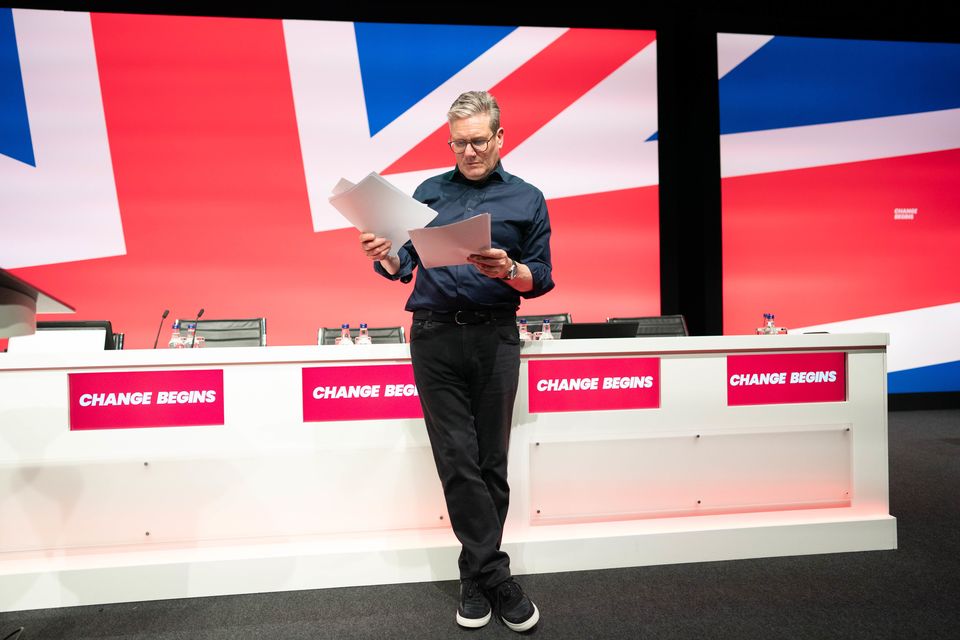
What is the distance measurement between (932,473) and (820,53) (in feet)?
13.0

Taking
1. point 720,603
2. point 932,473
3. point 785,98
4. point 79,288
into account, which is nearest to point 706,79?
point 785,98

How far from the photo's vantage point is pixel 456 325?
172cm

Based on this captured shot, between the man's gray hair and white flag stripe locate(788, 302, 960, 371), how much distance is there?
5132mm

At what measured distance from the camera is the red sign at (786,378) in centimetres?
223

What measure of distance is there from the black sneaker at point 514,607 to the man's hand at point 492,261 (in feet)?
3.08

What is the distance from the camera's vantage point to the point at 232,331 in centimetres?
366

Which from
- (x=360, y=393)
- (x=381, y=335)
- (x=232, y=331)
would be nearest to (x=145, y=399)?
(x=360, y=393)

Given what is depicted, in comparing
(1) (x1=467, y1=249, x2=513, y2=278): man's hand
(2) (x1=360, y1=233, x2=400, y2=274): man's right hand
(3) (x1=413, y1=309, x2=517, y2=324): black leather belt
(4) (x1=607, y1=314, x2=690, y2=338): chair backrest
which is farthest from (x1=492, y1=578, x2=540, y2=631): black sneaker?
(4) (x1=607, y1=314, x2=690, y2=338): chair backrest

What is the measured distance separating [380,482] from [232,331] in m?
2.08

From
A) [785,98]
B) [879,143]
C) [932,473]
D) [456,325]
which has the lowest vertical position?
[932,473]

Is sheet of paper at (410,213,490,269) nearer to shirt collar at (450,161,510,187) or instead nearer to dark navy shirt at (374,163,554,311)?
dark navy shirt at (374,163,554,311)

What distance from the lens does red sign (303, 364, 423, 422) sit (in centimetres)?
201

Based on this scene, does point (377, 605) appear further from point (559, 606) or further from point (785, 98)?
point (785, 98)

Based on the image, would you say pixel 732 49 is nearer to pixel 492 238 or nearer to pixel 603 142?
pixel 603 142
